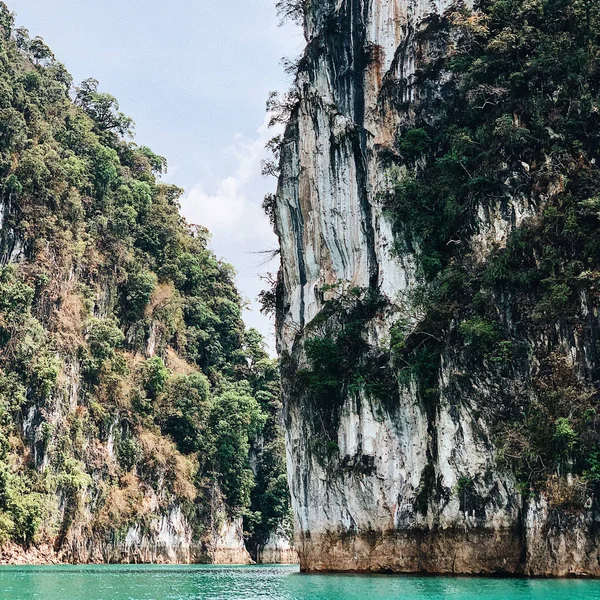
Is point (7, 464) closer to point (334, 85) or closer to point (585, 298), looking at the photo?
point (334, 85)

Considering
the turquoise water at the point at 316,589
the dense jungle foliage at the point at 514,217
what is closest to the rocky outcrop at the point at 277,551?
the turquoise water at the point at 316,589

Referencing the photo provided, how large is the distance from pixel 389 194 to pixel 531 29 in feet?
20.4

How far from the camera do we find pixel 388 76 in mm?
25922

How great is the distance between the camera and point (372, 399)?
23188 mm

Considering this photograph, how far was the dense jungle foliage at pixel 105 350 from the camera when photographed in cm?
3319

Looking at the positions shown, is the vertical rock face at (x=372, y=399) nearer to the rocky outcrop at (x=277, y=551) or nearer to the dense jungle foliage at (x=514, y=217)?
the dense jungle foliage at (x=514, y=217)

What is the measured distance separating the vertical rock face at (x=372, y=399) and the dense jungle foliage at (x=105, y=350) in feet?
38.2

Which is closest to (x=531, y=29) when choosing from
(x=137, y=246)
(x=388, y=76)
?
(x=388, y=76)

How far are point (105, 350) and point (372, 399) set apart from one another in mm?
18492

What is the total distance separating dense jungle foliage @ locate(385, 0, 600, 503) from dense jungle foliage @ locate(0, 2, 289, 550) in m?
17.4

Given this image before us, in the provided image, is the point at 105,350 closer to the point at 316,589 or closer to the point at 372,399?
the point at 372,399

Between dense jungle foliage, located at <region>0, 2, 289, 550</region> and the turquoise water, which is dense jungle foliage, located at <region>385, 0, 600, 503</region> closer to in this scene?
the turquoise water

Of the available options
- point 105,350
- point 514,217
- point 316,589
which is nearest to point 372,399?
point 514,217

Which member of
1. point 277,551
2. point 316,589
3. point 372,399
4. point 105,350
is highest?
point 105,350
